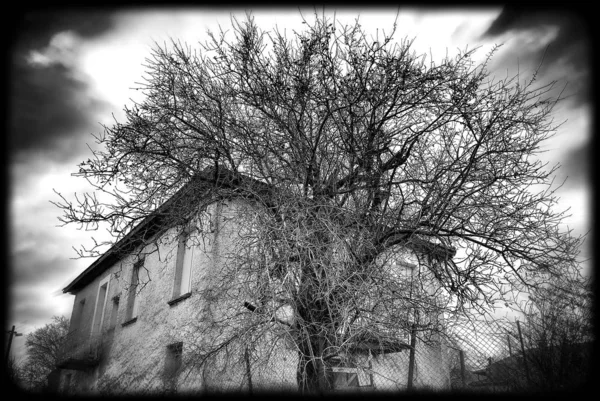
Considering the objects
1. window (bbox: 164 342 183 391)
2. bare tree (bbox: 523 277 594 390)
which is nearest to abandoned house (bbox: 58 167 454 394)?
window (bbox: 164 342 183 391)

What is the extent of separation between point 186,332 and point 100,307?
816cm

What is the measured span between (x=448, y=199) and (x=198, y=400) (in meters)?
4.59

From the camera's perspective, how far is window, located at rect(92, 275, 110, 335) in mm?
14867

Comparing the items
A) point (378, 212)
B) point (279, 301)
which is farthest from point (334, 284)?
point (378, 212)

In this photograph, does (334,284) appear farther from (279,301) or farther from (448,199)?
(448,199)

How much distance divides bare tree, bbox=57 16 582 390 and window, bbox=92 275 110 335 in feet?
32.5

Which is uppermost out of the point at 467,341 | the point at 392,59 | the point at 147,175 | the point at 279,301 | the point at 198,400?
the point at 392,59

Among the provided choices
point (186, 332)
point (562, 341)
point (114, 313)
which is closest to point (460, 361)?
point (562, 341)

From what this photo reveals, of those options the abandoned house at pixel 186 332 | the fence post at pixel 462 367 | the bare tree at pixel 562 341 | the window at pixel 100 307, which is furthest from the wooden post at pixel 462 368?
the window at pixel 100 307

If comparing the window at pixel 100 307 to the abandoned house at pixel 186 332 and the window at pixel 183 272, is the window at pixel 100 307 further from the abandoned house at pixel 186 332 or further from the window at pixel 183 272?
the window at pixel 183 272

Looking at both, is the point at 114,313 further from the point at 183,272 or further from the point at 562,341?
the point at 562,341

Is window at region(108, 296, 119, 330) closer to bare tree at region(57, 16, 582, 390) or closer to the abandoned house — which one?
the abandoned house

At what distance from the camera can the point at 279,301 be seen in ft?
16.9

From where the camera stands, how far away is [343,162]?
6.74 metres
